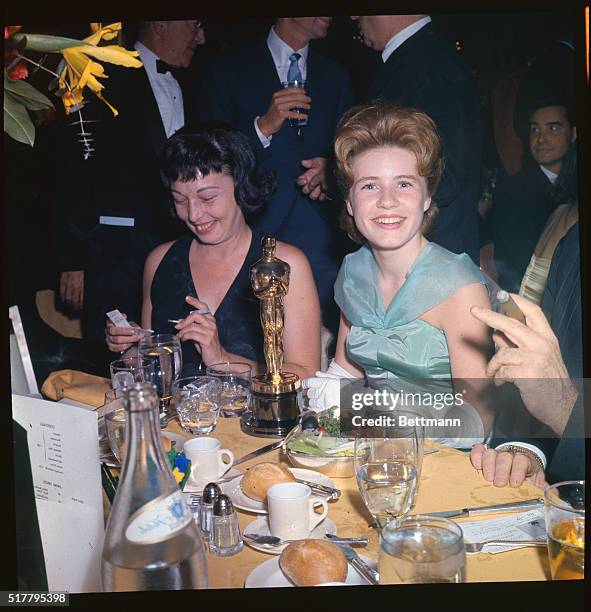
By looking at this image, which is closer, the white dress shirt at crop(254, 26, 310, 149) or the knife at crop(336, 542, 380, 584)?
the knife at crop(336, 542, 380, 584)

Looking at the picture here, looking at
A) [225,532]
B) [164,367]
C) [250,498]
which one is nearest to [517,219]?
[164,367]

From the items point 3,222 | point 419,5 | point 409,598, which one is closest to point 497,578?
point 409,598

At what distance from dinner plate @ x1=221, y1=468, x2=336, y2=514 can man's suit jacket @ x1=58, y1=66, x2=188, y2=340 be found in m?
1.11

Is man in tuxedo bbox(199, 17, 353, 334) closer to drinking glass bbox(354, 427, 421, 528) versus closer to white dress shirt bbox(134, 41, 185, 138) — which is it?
white dress shirt bbox(134, 41, 185, 138)

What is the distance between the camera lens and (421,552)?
957 mm

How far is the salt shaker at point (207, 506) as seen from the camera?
1222mm

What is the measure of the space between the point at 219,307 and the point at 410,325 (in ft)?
2.08

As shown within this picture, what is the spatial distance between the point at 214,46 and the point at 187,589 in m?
1.64

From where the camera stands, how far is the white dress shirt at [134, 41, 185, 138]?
2.13 m

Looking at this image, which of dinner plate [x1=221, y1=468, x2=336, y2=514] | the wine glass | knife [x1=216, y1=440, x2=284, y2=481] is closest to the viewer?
dinner plate [x1=221, y1=468, x2=336, y2=514]

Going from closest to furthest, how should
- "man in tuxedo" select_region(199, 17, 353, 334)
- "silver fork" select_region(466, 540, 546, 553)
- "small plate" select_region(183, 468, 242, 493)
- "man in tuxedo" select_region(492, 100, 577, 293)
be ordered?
1. "silver fork" select_region(466, 540, 546, 553)
2. "small plate" select_region(183, 468, 242, 493)
3. "man in tuxedo" select_region(492, 100, 577, 293)
4. "man in tuxedo" select_region(199, 17, 353, 334)

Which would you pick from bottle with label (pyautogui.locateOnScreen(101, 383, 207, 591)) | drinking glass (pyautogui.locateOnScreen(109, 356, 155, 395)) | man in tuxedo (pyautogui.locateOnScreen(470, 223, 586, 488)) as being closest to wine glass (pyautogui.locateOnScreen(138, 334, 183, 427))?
drinking glass (pyautogui.locateOnScreen(109, 356, 155, 395))

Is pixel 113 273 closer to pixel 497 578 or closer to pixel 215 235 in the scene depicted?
pixel 215 235

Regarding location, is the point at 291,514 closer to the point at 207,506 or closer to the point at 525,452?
the point at 207,506
